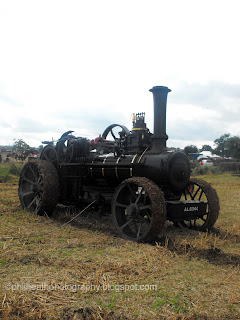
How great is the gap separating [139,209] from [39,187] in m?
3.00

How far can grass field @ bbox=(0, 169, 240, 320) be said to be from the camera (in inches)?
119

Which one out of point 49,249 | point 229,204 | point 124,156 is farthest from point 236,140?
point 49,249

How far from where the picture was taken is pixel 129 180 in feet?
18.8

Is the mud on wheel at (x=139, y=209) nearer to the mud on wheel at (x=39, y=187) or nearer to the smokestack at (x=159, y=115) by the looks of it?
the smokestack at (x=159, y=115)

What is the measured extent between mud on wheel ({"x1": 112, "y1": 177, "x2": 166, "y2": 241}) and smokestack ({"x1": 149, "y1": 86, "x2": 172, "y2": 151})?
1.08 m

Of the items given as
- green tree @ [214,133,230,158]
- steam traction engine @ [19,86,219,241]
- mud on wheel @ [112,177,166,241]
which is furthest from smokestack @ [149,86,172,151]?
green tree @ [214,133,230,158]

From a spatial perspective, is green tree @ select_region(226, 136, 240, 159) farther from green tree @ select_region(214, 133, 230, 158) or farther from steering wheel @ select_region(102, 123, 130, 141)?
green tree @ select_region(214, 133, 230, 158)

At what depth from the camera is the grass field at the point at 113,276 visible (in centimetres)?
303

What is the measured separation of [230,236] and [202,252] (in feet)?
4.78

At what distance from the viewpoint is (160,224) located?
523 cm

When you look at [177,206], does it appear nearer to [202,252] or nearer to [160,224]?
[160,224]

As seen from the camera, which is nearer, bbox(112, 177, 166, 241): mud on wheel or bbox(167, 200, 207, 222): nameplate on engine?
bbox(112, 177, 166, 241): mud on wheel

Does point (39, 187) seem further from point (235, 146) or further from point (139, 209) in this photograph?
point (235, 146)

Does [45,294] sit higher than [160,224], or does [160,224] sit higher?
[160,224]
